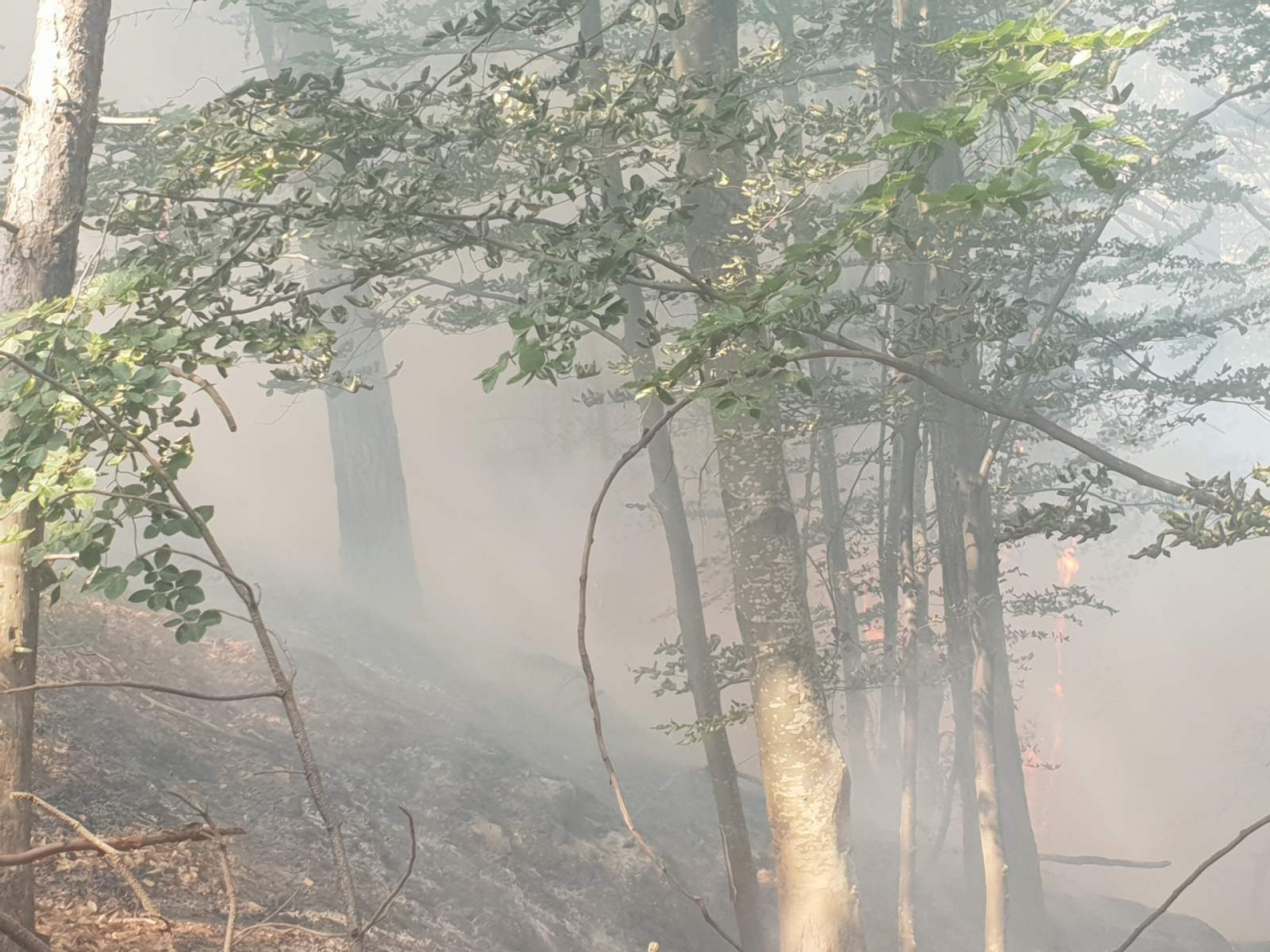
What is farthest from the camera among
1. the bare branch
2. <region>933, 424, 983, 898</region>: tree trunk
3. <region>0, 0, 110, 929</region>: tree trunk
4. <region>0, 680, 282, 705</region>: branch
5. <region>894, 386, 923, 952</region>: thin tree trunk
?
<region>933, 424, 983, 898</region>: tree trunk

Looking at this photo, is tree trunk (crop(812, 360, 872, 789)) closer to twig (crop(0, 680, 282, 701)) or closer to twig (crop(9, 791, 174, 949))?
twig (crop(0, 680, 282, 701))

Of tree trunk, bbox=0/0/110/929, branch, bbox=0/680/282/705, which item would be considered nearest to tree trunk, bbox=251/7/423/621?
tree trunk, bbox=0/0/110/929

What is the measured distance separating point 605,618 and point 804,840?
16.5 m

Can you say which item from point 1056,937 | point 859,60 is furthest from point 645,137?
point 859,60

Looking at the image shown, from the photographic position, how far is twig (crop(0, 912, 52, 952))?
845mm

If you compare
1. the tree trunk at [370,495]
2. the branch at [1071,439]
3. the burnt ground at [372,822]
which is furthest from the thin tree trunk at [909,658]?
the tree trunk at [370,495]

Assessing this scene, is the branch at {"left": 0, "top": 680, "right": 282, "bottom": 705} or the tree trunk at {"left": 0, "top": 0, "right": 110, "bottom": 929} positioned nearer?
the branch at {"left": 0, "top": 680, "right": 282, "bottom": 705}

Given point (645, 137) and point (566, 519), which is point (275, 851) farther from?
point (566, 519)

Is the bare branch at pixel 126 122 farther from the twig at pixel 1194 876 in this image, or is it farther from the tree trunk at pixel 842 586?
the tree trunk at pixel 842 586

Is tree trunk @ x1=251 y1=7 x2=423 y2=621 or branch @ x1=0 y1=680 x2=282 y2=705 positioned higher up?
branch @ x1=0 y1=680 x2=282 y2=705

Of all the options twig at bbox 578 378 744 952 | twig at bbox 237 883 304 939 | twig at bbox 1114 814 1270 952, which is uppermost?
twig at bbox 578 378 744 952

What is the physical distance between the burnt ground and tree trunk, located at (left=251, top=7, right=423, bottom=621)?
10.0 feet

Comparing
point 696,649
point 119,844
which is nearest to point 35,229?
point 119,844

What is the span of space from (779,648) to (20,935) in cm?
492
